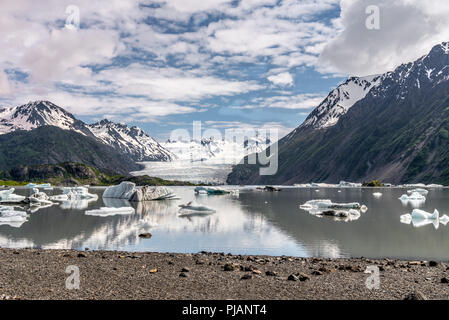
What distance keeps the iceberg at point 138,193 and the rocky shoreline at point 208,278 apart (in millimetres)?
56294

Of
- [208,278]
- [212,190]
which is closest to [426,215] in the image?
[208,278]

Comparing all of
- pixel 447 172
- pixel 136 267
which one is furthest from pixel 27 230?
pixel 447 172

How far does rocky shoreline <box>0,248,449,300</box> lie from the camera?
1438 cm

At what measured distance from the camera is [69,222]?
43000 mm

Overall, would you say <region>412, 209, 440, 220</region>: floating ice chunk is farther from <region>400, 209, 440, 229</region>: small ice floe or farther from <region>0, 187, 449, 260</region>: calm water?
<region>0, 187, 449, 260</region>: calm water

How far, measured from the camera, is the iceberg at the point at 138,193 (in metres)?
79.6

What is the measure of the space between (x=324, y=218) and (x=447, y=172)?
16664 cm

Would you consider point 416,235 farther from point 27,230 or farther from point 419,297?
point 27,230

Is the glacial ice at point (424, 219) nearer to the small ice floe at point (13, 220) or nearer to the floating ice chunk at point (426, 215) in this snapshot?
the floating ice chunk at point (426, 215)

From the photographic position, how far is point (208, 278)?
1714cm

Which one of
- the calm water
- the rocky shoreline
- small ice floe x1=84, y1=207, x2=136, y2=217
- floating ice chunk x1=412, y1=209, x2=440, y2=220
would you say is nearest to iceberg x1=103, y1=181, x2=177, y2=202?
small ice floe x1=84, y1=207, x2=136, y2=217

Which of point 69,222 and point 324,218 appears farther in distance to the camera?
point 324,218

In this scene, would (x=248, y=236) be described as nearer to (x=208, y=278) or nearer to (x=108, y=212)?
(x=208, y=278)

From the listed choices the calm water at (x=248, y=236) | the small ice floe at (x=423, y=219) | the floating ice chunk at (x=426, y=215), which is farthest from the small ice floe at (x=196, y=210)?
the floating ice chunk at (x=426, y=215)
